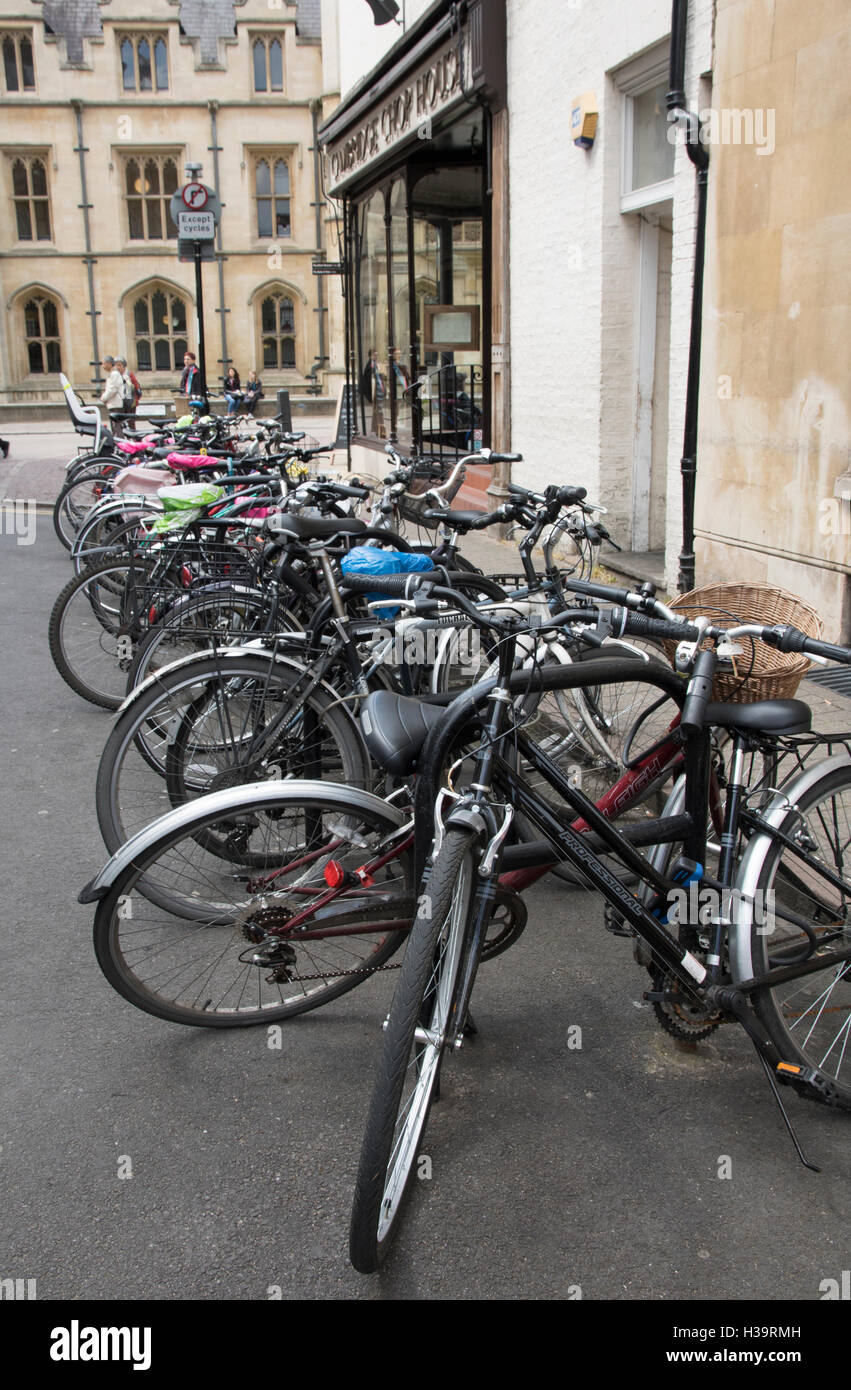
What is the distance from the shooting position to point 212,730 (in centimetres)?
398

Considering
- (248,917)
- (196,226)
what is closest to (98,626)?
(248,917)

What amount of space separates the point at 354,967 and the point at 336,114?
15815 millimetres

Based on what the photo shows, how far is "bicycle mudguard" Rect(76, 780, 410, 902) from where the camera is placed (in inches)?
118

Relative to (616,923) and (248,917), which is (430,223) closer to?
(248,917)

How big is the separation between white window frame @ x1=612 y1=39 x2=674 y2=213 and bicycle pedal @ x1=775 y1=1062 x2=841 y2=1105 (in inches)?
263

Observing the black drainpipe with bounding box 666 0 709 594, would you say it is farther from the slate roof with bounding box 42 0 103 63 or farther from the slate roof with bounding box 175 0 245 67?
the slate roof with bounding box 42 0 103 63

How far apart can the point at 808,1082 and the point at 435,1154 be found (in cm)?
90

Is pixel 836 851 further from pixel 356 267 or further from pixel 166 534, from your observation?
pixel 356 267

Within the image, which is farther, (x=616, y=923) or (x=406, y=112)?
(x=406, y=112)

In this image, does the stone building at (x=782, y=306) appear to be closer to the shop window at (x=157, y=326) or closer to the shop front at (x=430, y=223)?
the shop front at (x=430, y=223)

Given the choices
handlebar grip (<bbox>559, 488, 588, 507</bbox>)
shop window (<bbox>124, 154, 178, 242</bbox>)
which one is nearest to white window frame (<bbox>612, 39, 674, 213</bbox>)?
handlebar grip (<bbox>559, 488, 588, 507</bbox>)

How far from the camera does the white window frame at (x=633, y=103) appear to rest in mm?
7816

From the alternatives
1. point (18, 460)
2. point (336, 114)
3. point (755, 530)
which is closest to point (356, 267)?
point (336, 114)
